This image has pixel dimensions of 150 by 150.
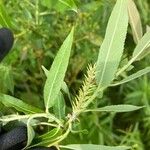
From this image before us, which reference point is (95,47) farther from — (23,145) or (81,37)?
(23,145)

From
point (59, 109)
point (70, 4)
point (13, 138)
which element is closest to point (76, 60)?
point (70, 4)

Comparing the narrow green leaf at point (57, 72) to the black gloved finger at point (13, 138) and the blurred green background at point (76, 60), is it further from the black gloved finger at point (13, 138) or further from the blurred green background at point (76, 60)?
the blurred green background at point (76, 60)

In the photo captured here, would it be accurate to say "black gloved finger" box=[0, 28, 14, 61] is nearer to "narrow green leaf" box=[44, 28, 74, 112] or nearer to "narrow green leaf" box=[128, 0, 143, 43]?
"narrow green leaf" box=[44, 28, 74, 112]

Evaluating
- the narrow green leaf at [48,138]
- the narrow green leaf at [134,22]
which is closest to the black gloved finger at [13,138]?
the narrow green leaf at [48,138]

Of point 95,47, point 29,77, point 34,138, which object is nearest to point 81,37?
point 95,47

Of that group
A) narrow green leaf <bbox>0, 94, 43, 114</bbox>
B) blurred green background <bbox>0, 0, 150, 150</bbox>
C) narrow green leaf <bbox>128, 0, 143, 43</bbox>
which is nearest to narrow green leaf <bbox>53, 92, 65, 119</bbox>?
narrow green leaf <bbox>0, 94, 43, 114</bbox>
